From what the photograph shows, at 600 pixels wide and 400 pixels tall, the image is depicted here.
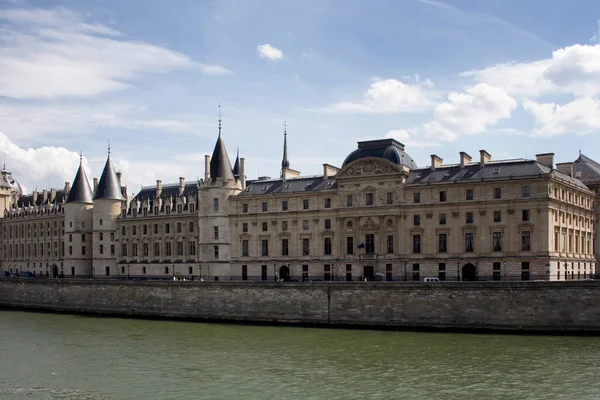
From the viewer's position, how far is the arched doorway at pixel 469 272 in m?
59.7

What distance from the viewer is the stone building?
2285 inches

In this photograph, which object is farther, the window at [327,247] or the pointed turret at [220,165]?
the pointed turret at [220,165]

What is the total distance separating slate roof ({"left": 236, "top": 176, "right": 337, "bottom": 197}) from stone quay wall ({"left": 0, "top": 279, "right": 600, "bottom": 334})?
1359 cm

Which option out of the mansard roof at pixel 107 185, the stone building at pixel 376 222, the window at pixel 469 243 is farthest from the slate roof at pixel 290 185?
the mansard roof at pixel 107 185

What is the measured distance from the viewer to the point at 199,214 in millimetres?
73188

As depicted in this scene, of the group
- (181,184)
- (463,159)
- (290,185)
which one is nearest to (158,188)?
(181,184)

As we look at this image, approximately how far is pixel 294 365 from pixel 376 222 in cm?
2800

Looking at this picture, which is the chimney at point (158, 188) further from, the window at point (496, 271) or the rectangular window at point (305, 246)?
the window at point (496, 271)

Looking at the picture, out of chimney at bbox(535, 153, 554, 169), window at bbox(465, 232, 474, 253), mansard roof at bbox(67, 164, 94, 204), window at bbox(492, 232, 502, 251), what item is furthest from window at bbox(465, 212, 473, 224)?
mansard roof at bbox(67, 164, 94, 204)

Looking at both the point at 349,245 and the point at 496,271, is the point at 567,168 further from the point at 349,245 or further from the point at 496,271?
the point at 349,245

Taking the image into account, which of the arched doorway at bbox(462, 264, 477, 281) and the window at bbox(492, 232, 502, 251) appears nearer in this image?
the window at bbox(492, 232, 502, 251)

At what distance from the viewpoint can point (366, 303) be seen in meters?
53.4

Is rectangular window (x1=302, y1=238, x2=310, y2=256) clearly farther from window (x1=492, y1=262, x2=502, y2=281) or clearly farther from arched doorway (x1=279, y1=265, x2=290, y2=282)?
window (x1=492, y1=262, x2=502, y2=281)

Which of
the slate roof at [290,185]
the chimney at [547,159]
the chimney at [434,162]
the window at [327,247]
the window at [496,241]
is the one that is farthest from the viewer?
the slate roof at [290,185]
